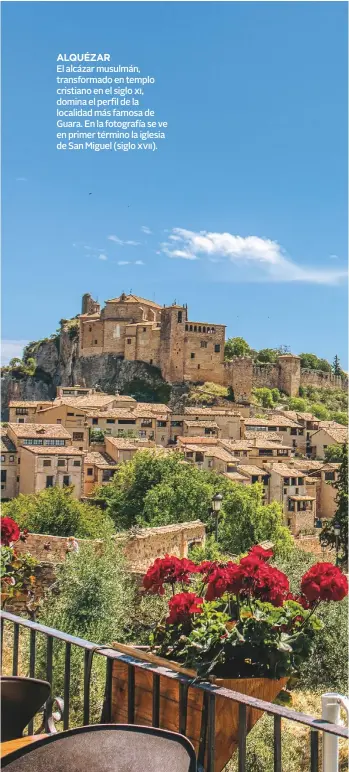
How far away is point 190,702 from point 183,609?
0.41 meters

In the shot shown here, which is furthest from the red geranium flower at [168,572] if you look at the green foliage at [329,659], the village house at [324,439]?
the village house at [324,439]

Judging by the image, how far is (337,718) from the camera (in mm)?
2312

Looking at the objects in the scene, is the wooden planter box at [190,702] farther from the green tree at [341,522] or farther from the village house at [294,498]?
the village house at [294,498]

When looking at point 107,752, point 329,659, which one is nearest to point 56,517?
point 329,659

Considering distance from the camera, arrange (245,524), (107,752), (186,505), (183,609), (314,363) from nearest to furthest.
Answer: (107,752) → (183,609) → (186,505) → (245,524) → (314,363)

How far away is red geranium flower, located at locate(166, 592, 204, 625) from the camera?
10.5 ft

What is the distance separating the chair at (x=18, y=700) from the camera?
2756 mm

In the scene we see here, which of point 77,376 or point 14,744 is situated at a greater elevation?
point 77,376

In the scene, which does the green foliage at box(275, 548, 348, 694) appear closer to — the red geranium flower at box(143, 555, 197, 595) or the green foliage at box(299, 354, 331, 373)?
the red geranium flower at box(143, 555, 197, 595)

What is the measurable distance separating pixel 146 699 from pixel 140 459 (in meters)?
26.4

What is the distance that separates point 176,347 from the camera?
2415 inches

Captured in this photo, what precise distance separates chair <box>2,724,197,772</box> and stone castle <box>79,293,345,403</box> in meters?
57.5

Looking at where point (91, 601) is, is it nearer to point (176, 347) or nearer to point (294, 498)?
point (294, 498)

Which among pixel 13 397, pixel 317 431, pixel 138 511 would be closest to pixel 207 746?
pixel 138 511
